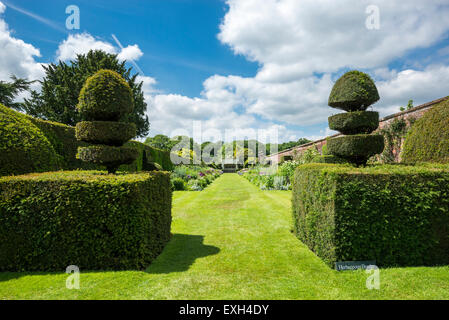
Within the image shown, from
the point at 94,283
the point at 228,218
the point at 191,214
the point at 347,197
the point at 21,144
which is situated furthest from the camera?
the point at 191,214

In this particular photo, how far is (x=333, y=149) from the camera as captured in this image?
6.05 meters

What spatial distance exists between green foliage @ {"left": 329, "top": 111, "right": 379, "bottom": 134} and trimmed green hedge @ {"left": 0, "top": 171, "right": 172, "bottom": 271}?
5000mm

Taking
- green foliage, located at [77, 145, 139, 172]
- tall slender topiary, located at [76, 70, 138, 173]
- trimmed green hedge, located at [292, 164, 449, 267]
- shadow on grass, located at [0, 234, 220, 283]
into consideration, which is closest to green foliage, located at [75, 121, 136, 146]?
tall slender topiary, located at [76, 70, 138, 173]

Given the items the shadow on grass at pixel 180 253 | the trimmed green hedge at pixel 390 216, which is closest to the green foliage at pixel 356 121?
the trimmed green hedge at pixel 390 216

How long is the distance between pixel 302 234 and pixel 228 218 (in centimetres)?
295

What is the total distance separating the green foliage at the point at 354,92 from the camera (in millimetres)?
5789

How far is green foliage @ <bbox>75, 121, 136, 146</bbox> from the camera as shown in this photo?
5.06 metres

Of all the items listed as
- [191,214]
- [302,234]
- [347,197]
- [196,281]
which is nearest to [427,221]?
[347,197]

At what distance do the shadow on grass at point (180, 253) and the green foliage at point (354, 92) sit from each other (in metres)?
4.78

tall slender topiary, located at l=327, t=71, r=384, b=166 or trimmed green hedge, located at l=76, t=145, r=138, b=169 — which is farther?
tall slender topiary, located at l=327, t=71, r=384, b=166

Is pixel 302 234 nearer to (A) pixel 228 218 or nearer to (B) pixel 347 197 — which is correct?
(B) pixel 347 197

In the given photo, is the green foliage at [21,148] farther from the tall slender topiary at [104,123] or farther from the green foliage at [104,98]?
the green foliage at [104,98]

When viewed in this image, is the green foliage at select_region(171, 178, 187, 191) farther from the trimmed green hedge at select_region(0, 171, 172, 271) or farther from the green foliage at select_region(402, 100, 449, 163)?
the green foliage at select_region(402, 100, 449, 163)

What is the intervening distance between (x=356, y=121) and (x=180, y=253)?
5.11 meters
